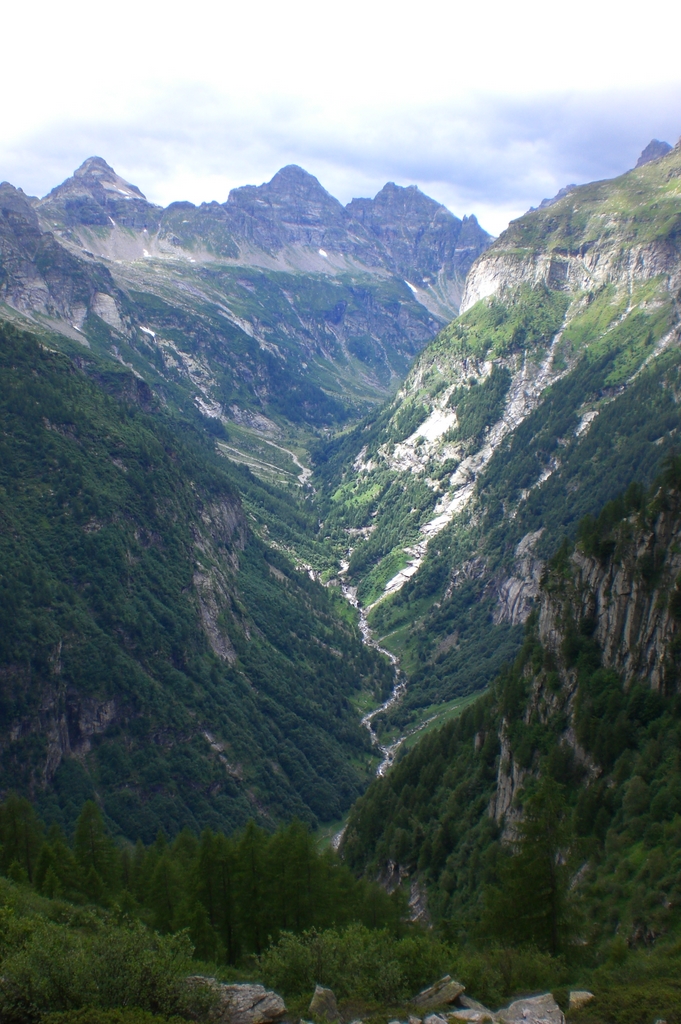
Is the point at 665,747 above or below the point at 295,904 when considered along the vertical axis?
above

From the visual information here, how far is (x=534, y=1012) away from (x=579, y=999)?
8.38 ft

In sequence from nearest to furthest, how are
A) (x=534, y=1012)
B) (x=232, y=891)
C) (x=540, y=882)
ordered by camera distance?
(x=534, y=1012)
(x=540, y=882)
(x=232, y=891)

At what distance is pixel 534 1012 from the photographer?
134 feet

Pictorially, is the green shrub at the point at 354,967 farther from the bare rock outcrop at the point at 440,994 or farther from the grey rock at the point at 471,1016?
the grey rock at the point at 471,1016

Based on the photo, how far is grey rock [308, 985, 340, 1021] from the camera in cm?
4294

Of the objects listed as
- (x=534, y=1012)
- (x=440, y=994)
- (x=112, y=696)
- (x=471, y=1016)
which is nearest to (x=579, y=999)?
(x=534, y=1012)

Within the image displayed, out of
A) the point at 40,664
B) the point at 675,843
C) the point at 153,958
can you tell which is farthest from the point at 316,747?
the point at 153,958

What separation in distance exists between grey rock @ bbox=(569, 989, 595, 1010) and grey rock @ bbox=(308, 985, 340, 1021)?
12.8 meters

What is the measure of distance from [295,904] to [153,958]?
101 ft

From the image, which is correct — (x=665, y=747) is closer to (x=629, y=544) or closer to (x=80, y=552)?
(x=629, y=544)

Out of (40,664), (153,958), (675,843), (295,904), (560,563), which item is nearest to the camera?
(153,958)

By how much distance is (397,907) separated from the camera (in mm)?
81125

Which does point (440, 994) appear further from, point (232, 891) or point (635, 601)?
point (635, 601)

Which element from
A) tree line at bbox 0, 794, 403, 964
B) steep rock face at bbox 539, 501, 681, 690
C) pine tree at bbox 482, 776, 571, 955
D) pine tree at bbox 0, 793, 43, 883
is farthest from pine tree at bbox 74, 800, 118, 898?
steep rock face at bbox 539, 501, 681, 690
